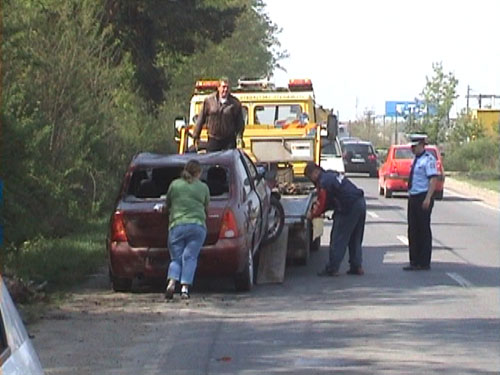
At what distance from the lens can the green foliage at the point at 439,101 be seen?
65500 millimetres

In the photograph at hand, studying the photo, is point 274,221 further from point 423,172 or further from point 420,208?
point 423,172

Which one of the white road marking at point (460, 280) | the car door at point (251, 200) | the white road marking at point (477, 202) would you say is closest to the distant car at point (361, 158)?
the white road marking at point (477, 202)

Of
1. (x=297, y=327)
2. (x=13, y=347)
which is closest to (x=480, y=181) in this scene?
(x=297, y=327)

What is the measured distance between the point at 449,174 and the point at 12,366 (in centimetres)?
5162

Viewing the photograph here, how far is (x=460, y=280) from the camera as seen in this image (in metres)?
15.9

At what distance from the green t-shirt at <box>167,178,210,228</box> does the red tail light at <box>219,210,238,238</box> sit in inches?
13.2

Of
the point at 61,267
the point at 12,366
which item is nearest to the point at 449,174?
the point at 61,267

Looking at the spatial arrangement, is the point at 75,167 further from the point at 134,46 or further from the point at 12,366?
the point at 12,366

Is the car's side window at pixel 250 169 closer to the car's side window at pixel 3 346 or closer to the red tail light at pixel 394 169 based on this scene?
the car's side window at pixel 3 346

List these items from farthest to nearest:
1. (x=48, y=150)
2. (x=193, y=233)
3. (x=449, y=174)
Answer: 1. (x=449, y=174)
2. (x=48, y=150)
3. (x=193, y=233)

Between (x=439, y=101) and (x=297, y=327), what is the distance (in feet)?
186

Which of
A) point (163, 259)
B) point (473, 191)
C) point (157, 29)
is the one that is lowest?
point (473, 191)

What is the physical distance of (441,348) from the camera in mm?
10633

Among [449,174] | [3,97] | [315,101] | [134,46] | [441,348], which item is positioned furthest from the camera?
[449,174]
